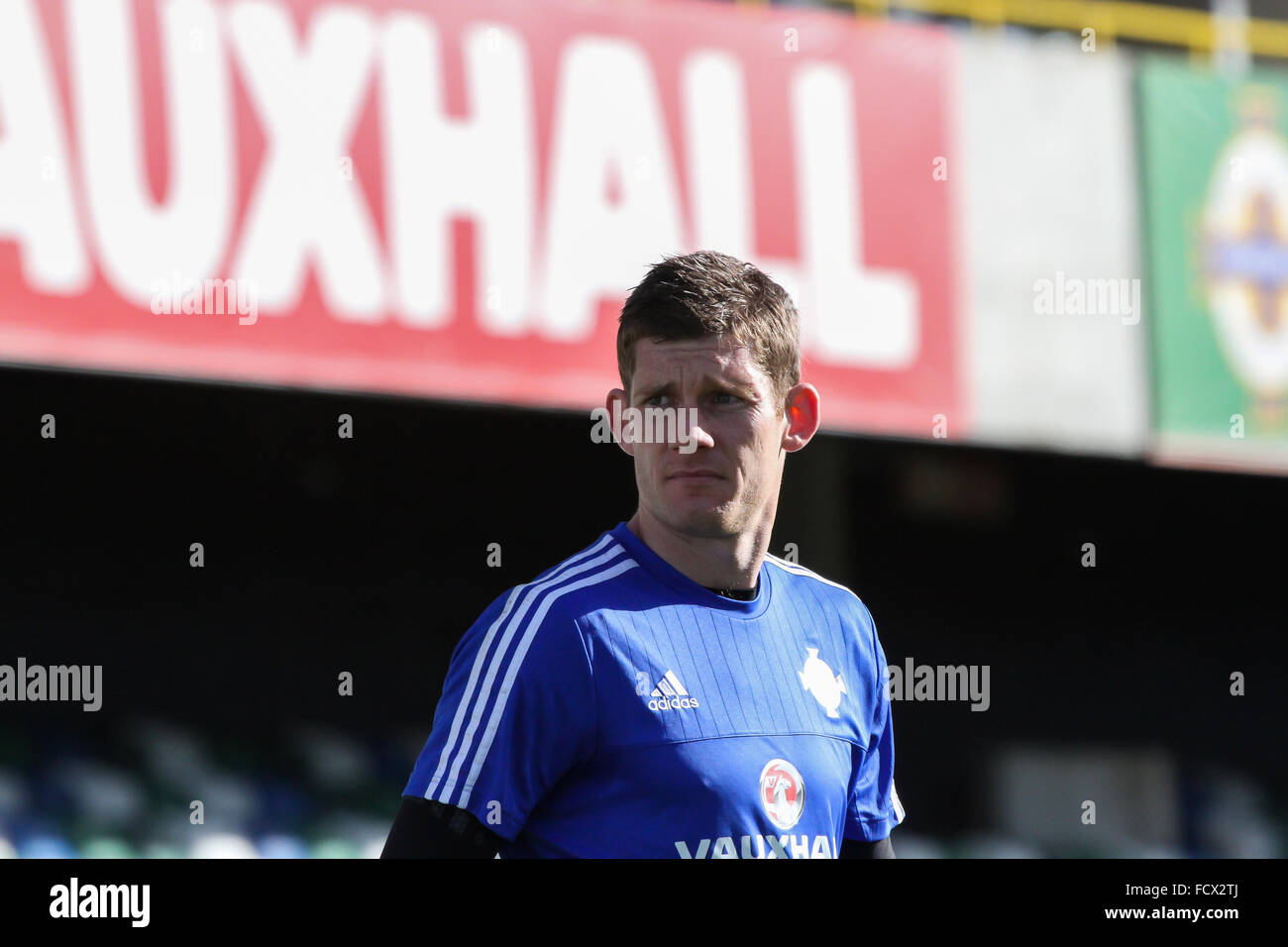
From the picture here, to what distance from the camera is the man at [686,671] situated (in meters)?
2.48

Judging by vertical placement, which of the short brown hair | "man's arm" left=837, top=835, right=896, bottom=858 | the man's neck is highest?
the short brown hair

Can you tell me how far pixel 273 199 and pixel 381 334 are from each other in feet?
2.30

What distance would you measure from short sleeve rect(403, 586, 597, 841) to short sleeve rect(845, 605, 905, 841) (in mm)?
607

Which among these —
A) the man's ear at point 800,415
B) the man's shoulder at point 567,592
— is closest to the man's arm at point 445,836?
the man's shoulder at point 567,592

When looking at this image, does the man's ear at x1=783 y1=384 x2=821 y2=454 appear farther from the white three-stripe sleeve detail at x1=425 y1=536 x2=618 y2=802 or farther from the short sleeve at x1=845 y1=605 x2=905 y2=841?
the white three-stripe sleeve detail at x1=425 y1=536 x2=618 y2=802

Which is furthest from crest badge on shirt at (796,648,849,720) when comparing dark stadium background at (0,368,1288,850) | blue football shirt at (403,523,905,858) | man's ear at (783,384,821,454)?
dark stadium background at (0,368,1288,850)

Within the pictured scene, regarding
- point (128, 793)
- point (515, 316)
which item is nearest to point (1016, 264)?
point (515, 316)

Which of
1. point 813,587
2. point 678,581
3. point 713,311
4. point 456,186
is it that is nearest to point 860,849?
point 813,587

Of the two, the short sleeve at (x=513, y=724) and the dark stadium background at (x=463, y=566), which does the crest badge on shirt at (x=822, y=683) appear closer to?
the short sleeve at (x=513, y=724)

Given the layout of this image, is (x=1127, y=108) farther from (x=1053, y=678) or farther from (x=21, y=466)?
(x=21, y=466)

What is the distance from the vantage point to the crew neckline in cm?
274

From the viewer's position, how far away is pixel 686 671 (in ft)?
8.62

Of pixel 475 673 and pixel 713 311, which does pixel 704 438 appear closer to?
pixel 713 311

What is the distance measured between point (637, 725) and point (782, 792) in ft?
0.91
